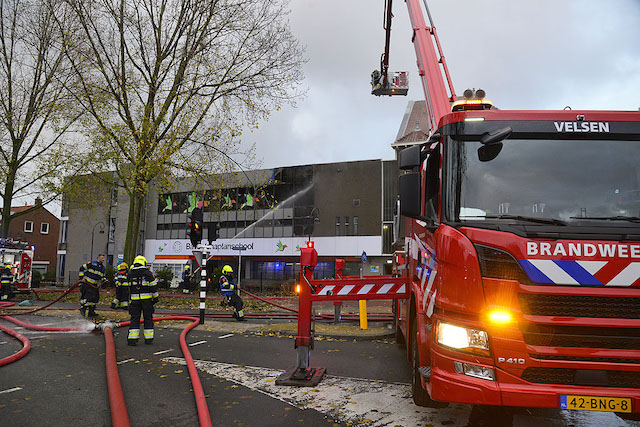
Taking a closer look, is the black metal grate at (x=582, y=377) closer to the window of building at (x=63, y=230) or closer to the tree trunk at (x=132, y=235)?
the tree trunk at (x=132, y=235)

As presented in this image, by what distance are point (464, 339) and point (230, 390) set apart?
126 inches

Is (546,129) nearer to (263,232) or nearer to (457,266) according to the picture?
(457,266)

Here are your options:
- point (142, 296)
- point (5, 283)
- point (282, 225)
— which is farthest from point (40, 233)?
point (142, 296)

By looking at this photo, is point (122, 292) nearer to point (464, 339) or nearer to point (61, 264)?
point (464, 339)

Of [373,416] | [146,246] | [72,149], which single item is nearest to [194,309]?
Result: [72,149]

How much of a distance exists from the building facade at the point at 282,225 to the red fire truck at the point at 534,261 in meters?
30.2

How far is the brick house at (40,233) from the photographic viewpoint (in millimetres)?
56500

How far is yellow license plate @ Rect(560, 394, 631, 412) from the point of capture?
9.53 feet

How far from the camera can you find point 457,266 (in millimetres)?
3246

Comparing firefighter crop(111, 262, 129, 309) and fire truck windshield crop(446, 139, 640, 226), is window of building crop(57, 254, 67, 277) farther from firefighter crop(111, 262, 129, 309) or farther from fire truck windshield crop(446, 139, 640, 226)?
fire truck windshield crop(446, 139, 640, 226)

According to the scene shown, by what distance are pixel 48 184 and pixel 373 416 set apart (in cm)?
2134

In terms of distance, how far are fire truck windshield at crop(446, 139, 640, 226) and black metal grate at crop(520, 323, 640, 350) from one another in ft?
2.55

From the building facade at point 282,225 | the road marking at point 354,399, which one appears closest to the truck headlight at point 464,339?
the road marking at point 354,399

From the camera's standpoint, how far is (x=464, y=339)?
318 centimetres
